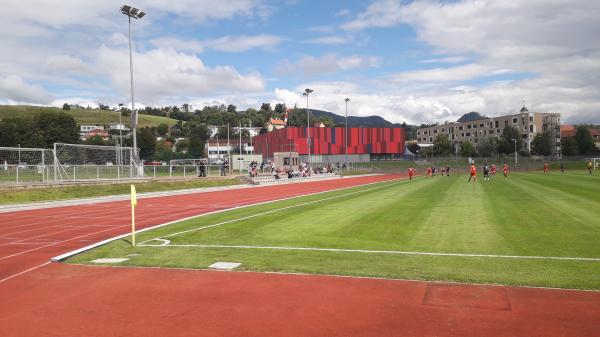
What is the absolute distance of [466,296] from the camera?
7.28 meters

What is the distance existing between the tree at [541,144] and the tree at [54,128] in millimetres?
104027

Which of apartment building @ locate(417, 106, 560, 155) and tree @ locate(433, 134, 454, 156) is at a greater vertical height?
apartment building @ locate(417, 106, 560, 155)

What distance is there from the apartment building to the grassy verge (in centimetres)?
10999

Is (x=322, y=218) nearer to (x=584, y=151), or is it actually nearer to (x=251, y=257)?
(x=251, y=257)

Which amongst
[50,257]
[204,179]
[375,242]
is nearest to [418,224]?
[375,242]

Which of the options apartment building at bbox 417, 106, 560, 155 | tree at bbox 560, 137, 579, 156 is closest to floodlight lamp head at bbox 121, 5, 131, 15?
tree at bbox 560, 137, 579, 156

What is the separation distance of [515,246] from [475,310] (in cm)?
481

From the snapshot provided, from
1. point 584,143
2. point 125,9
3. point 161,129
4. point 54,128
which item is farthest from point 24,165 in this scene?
point 161,129

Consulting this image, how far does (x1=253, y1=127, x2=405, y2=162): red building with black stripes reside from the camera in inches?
4122

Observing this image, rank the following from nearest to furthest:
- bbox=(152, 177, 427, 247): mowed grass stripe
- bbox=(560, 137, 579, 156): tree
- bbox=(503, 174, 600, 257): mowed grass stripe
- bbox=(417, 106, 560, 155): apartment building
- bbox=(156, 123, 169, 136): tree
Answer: bbox=(503, 174, 600, 257): mowed grass stripe < bbox=(152, 177, 427, 247): mowed grass stripe < bbox=(560, 137, 579, 156): tree < bbox=(417, 106, 560, 155): apartment building < bbox=(156, 123, 169, 136): tree

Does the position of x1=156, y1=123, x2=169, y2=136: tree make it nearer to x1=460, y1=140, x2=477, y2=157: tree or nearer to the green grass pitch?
x1=460, y1=140, x2=477, y2=157: tree

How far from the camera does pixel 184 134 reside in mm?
194875

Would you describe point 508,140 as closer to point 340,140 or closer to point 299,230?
point 340,140

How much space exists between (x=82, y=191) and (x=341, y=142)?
84138 millimetres
